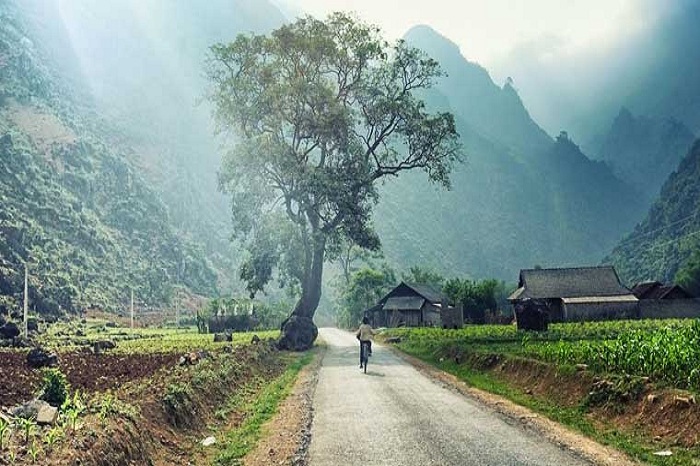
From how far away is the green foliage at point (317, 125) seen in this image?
48281 millimetres

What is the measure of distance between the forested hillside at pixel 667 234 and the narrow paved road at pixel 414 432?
129842 mm

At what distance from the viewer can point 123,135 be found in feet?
646

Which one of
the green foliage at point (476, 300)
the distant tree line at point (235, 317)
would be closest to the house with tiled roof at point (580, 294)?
the green foliage at point (476, 300)

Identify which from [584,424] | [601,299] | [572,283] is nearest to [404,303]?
[572,283]

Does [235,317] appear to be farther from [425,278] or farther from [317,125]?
[425,278]

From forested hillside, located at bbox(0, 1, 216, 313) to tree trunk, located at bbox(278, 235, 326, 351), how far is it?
43312 millimetres

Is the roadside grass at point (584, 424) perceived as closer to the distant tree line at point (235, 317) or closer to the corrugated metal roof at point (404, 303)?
the distant tree line at point (235, 317)

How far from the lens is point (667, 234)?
6550 inches

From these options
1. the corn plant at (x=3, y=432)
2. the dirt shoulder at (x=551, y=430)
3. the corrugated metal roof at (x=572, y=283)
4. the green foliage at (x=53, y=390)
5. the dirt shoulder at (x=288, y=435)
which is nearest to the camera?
the corn plant at (x=3, y=432)

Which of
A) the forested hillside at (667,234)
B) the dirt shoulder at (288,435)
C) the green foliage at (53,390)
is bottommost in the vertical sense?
the dirt shoulder at (288,435)

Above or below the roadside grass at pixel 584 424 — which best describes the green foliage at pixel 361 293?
above

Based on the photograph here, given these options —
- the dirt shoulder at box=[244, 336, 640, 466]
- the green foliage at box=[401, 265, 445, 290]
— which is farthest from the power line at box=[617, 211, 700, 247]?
the dirt shoulder at box=[244, 336, 640, 466]

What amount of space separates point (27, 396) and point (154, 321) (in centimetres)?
9444

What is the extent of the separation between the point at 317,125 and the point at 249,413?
33.7 meters
